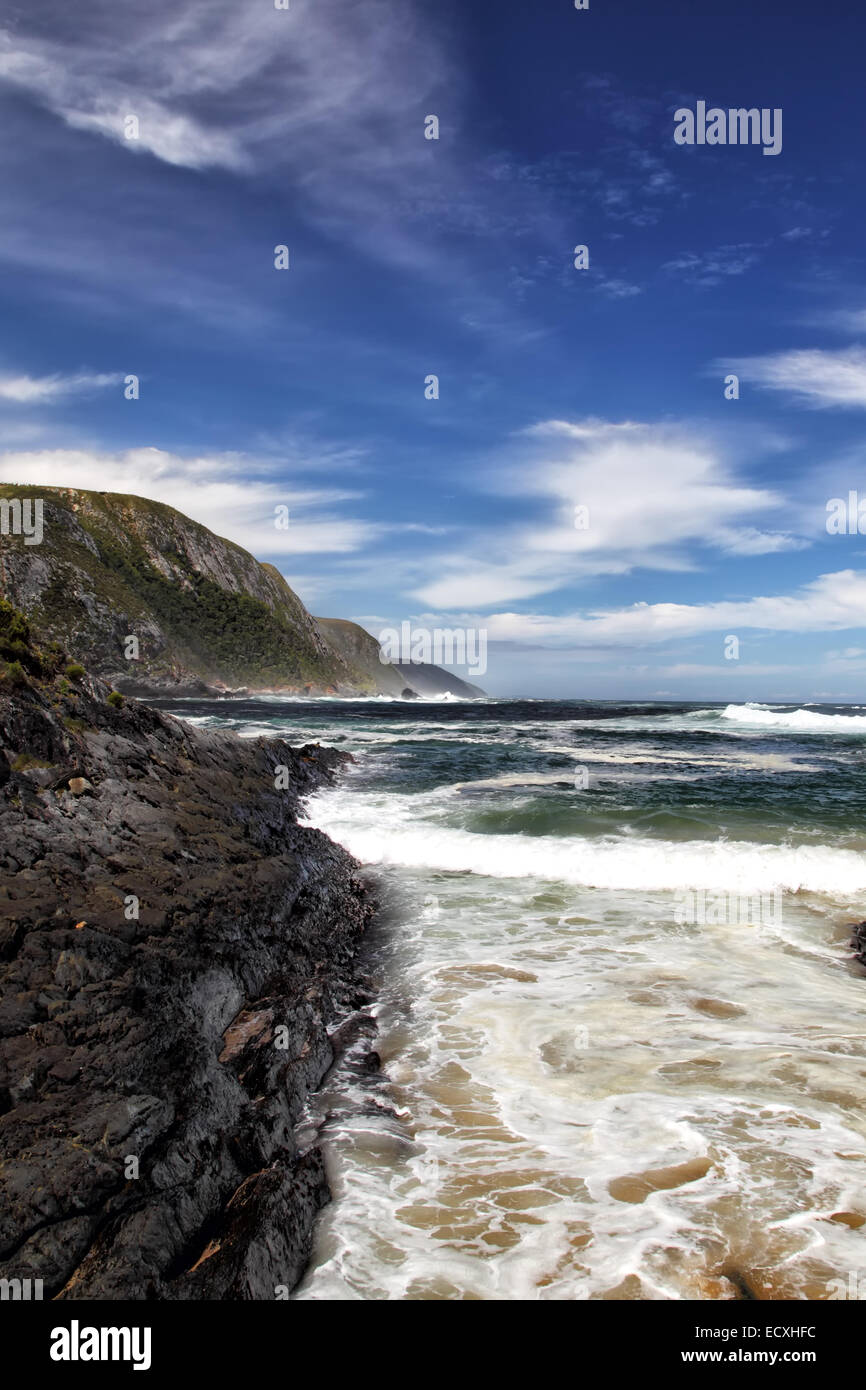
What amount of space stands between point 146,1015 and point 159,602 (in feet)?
450

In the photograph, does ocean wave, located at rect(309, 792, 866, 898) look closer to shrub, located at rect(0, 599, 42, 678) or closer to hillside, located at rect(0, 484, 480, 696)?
shrub, located at rect(0, 599, 42, 678)

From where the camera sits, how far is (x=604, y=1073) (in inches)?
284

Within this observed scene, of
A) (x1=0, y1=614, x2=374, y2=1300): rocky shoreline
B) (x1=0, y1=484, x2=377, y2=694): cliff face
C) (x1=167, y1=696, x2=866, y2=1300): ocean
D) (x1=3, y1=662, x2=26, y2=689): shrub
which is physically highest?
(x1=0, y1=484, x2=377, y2=694): cliff face

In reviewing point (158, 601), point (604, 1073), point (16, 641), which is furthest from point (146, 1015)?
point (158, 601)

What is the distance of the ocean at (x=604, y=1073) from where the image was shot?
15.5ft

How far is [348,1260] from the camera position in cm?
473

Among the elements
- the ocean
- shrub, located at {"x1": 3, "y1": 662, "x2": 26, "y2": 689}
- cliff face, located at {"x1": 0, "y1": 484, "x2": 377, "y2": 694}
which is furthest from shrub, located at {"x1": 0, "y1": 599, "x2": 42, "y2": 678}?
cliff face, located at {"x1": 0, "y1": 484, "x2": 377, "y2": 694}

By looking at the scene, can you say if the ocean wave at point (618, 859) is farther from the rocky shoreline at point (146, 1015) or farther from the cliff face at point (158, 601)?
the cliff face at point (158, 601)

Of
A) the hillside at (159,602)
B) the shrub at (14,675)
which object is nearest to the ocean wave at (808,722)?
the shrub at (14,675)

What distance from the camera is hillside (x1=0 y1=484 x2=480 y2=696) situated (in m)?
106

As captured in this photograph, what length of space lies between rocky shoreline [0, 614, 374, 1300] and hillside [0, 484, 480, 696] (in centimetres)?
9780

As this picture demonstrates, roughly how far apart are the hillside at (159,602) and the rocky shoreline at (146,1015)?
97.8m
